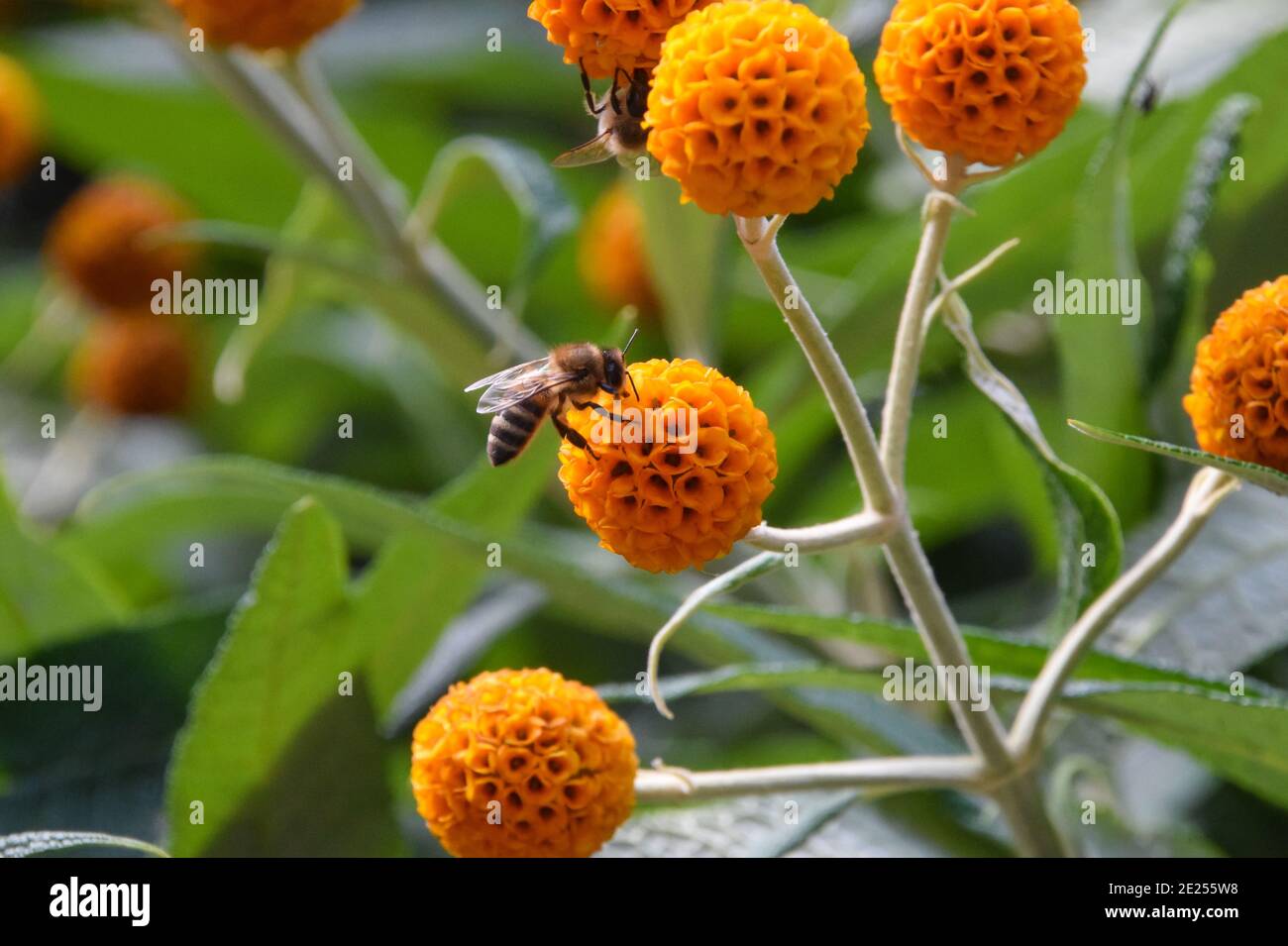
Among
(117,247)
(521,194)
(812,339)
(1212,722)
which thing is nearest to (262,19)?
(521,194)

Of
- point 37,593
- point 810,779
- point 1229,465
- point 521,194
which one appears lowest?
point 810,779

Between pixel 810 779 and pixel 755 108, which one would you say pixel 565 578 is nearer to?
pixel 810 779

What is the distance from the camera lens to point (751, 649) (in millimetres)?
929

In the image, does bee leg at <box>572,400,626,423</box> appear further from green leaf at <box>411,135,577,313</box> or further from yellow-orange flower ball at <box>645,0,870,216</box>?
green leaf at <box>411,135,577,313</box>

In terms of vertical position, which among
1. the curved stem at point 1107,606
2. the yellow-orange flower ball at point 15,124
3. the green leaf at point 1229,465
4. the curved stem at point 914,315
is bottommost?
the curved stem at point 1107,606

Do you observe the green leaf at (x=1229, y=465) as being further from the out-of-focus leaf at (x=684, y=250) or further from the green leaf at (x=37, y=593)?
the green leaf at (x=37, y=593)

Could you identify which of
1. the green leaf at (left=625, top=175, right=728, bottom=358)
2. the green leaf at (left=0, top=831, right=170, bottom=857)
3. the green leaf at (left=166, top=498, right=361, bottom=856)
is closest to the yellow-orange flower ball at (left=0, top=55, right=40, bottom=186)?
the green leaf at (left=625, top=175, right=728, bottom=358)

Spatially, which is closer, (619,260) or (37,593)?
(37,593)

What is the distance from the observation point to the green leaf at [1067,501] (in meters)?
0.65

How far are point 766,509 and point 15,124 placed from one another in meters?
0.94

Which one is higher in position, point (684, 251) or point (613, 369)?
point (684, 251)

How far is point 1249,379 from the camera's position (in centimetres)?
58

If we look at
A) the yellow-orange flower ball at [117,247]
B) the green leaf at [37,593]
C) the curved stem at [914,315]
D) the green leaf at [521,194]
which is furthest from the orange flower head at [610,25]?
the yellow-orange flower ball at [117,247]

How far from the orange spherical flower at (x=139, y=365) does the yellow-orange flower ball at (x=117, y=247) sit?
4 cm
